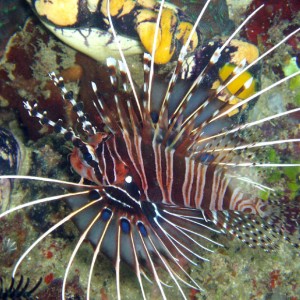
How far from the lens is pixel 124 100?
3.45 m

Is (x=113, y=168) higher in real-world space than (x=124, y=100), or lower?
lower

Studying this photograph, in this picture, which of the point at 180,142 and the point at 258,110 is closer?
the point at 180,142

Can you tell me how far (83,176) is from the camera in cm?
269

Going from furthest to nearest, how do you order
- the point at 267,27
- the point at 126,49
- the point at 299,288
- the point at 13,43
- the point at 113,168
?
1. the point at 299,288
2. the point at 267,27
3. the point at 13,43
4. the point at 126,49
5. the point at 113,168

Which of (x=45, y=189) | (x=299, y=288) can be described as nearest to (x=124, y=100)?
(x=45, y=189)

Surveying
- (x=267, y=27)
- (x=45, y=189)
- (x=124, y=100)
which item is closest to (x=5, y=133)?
(x=45, y=189)

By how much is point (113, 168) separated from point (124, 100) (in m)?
1.04

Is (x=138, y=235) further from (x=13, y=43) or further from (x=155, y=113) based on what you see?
(x=13, y=43)

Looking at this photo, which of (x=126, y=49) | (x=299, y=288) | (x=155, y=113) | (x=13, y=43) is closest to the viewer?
(x=155, y=113)

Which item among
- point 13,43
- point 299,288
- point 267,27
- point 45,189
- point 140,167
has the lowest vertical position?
point 299,288

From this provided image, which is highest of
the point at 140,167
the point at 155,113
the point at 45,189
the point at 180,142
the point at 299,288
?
the point at 155,113

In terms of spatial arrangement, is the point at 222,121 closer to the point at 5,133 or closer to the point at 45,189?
the point at 45,189

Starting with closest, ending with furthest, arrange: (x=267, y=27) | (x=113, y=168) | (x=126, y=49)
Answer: (x=113, y=168)
(x=126, y=49)
(x=267, y=27)

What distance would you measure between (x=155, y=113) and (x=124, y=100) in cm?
63
